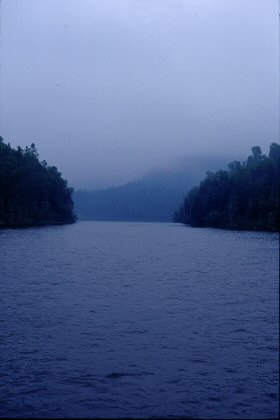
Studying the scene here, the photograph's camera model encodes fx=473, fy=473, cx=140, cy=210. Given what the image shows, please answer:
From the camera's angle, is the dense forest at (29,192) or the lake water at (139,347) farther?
the dense forest at (29,192)

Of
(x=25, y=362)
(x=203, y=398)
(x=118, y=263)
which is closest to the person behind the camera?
(x=203, y=398)

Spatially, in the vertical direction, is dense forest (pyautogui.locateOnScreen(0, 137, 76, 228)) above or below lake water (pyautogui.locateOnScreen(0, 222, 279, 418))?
above

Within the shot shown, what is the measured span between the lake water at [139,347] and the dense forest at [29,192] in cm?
8738

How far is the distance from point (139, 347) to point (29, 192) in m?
122

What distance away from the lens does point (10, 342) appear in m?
17.8

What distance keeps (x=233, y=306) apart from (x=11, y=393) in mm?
13640

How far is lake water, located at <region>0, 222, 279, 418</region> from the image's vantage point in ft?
42.0

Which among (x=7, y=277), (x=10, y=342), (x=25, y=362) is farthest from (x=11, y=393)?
(x=7, y=277)

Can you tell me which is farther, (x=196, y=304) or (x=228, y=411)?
(x=196, y=304)

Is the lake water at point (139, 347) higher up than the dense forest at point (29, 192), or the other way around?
the dense forest at point (29, 192)

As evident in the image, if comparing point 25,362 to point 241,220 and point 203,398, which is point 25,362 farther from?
point 241,220

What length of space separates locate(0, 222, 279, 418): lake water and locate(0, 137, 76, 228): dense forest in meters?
87.4

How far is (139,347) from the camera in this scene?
1736 cm

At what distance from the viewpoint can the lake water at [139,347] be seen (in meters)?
12.8
